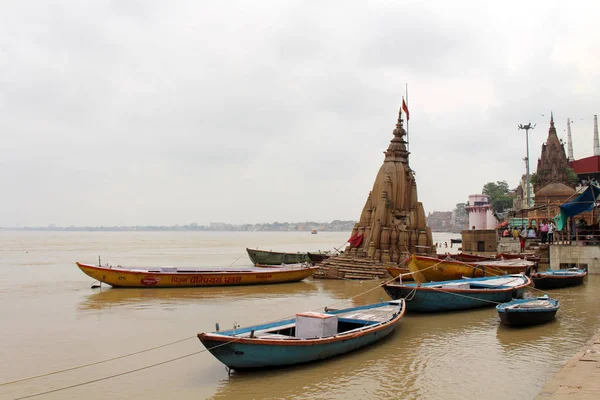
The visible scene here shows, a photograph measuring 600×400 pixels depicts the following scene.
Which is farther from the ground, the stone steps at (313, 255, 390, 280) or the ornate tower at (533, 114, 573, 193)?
the ornate tower at (533, 114, 573, 193)

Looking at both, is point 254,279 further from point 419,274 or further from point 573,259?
point 573,259

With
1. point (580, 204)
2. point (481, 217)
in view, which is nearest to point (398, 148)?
point (580, 204)

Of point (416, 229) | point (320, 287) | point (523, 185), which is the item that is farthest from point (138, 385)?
point (523, 185)

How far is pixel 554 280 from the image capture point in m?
24.2

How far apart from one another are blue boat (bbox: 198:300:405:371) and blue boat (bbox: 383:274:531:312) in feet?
11.5

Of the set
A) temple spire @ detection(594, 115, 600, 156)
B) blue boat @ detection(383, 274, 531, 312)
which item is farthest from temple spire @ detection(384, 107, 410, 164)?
temple spire @ detection(594, 115, 600, 156)

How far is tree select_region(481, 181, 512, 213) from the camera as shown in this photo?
105m

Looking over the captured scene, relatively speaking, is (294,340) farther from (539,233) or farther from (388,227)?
(539,233)

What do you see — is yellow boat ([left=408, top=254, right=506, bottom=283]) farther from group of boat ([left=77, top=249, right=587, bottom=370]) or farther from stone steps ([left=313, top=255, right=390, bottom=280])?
stone steps ([left=313, top=255, right=390, bottom=280])

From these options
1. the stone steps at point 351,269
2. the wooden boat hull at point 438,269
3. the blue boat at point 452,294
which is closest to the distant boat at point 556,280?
the wooden boat hull at point 438,269

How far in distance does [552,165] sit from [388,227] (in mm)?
54732

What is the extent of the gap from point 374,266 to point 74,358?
2137cm

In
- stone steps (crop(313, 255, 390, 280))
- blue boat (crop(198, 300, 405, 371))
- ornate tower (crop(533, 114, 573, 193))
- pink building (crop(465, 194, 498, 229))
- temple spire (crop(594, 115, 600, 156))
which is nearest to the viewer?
blue boat (crop(198, 300, 405, 371))

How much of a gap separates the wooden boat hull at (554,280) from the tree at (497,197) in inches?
3260
